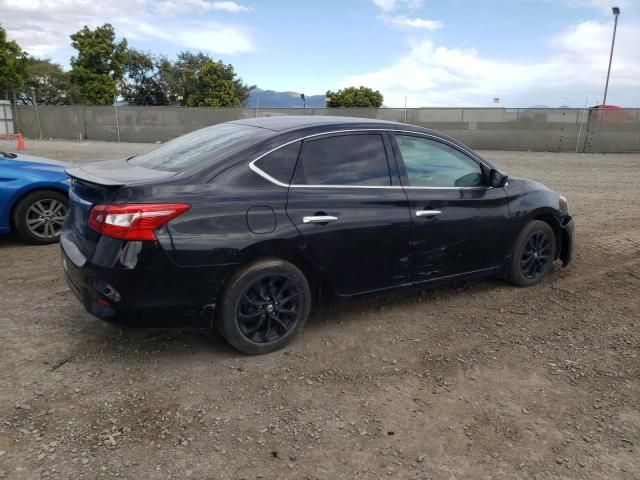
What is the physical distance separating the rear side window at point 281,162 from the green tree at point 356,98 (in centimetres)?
4512

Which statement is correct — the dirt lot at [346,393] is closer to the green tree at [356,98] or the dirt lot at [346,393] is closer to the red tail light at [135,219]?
the red tail light at [135,219]

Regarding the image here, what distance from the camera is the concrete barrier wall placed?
24.0 m

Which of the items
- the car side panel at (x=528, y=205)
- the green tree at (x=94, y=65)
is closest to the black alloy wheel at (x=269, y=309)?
the car side panel at (x=528, y=205)

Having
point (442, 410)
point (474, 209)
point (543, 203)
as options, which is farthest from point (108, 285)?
point (543, 203)

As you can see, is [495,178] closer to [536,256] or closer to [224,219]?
[536,256]

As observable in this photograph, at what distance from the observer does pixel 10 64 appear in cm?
3425

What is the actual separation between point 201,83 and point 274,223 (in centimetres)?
4641

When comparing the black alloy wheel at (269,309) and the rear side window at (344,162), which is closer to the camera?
the black alloy wheel at (269,309)

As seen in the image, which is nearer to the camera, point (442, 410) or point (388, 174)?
point (442, 410)

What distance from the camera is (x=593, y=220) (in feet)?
26.8

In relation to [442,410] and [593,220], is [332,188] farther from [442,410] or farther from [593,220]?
[593,220]

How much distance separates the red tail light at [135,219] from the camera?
314 cm

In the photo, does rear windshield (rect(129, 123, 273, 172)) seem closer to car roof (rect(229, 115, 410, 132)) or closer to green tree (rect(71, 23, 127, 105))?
car roof (rect(229, 115, 410, 132))

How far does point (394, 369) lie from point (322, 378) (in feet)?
1.66
